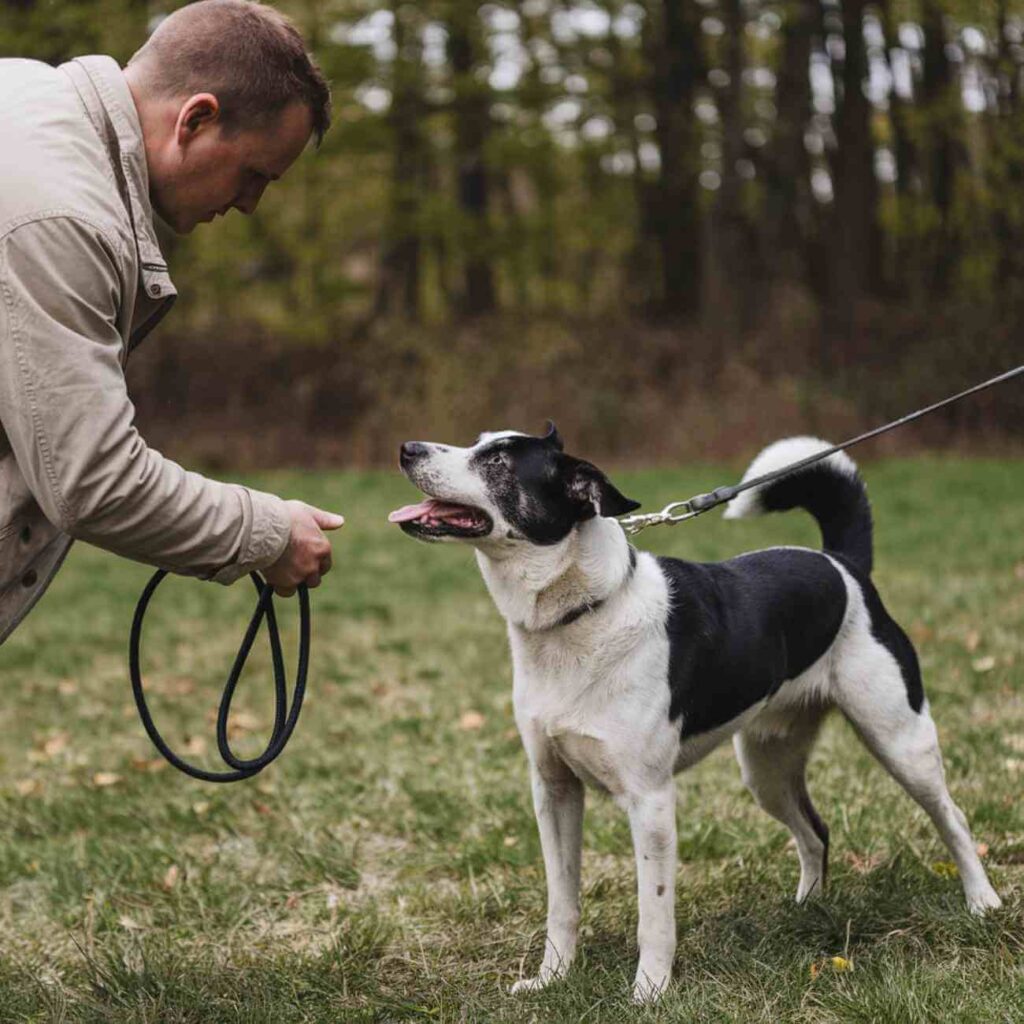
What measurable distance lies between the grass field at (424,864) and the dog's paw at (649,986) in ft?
0.14

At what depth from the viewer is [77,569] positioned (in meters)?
12.5

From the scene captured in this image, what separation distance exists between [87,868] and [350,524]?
370 inches

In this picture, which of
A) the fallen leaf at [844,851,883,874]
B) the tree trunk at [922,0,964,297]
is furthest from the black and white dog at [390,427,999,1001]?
the tree trunk at [922,0,964,297]

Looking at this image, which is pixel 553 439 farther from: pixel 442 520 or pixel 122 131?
pixel 122 131

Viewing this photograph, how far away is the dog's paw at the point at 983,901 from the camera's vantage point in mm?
3832

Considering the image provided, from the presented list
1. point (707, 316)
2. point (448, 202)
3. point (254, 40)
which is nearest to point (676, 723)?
point (254, 40)

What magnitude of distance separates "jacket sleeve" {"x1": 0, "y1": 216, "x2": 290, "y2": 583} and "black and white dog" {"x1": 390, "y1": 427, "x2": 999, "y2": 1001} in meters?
0.78

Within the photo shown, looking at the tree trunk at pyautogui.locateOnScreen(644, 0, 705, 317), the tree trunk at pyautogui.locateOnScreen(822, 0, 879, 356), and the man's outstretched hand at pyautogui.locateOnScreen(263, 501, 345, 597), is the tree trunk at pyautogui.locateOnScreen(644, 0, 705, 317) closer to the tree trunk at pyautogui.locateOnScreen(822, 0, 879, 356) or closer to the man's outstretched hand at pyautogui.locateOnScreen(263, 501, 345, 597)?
the tree trunk at pyautogui.locateOnScreen(822, 0, 879, 356)

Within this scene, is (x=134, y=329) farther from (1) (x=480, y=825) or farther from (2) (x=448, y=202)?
(2) (x=448, y=202)

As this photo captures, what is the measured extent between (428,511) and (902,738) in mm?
1597

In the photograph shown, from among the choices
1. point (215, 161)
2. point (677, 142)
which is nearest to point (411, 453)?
point (215, 161)

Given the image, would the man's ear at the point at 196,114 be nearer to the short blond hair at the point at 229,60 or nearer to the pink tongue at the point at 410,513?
the short blond hair at the point at 229,60

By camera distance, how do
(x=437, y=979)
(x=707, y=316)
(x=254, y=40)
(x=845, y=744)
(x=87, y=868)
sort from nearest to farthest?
(x=254, y=40), (x=437, y=979), (x=87, y=868), (x=845, y=744), (x=707, y=316)

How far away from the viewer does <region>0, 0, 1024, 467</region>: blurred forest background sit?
1859 centimetres
